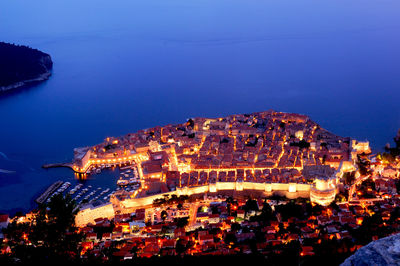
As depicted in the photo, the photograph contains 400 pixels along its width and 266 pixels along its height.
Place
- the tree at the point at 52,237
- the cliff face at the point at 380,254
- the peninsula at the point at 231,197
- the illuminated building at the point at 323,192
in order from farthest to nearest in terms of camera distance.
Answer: the illuminated building at the point at 323,192
the peninsula at the point at 231,197
the tree at the point at 52,237
the cliff face at the point at 380,254

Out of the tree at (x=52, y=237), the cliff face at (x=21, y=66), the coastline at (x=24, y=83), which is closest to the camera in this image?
the tree at (x=52, y=237)

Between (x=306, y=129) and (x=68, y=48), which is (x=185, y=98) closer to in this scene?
(x=306, y=129)

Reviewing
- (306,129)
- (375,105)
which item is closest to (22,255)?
(306,129)

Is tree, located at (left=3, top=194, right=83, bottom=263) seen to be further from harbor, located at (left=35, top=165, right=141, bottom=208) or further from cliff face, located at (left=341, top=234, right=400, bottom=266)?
cliff face, located at (left=341, top=234, right=400, bottom=266)

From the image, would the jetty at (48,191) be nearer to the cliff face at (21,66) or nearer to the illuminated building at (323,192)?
the illuminated building at (323,192)

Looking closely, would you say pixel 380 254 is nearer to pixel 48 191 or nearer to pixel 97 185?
pixel 97 185


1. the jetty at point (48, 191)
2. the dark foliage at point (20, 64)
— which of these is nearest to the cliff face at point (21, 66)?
the dark foliage at point (20, 64)
